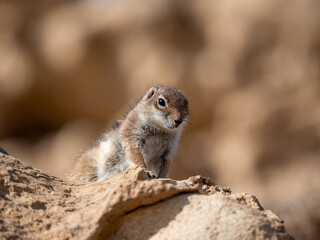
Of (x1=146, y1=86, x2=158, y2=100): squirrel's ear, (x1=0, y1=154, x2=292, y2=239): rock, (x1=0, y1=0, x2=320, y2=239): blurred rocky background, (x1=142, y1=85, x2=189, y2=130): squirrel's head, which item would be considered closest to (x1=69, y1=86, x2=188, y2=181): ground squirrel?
(x1=142, y1=85, x2=189, y2=130): squirrel's head

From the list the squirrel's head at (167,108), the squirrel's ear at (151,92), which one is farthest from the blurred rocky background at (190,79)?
the squirrel's head at (167,108)

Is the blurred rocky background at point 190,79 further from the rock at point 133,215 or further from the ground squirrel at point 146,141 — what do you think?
the rock at point 133,215

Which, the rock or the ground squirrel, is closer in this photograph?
the rock

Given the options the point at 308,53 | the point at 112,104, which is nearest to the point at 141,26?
the point at 112,104

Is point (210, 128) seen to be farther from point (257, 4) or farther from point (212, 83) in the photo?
point (257, 4)

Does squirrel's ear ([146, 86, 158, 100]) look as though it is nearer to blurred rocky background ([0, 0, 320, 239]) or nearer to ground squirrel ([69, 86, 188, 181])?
ground squirrel ([69, 86, 188, 181])

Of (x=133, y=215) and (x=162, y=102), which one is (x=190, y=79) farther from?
(x=133, y=215)
